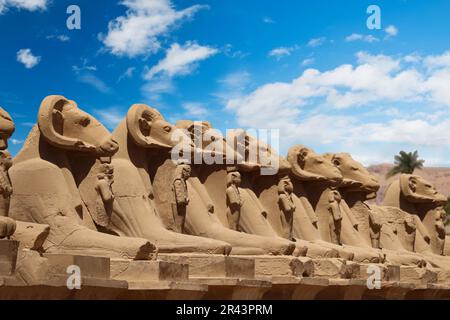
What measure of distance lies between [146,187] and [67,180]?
1598mm

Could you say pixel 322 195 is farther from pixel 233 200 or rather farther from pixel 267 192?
pixel 233 200

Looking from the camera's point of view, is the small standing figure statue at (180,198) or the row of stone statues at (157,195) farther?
the small standing figure statue at (180,198)

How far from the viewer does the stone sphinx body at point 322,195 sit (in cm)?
1692

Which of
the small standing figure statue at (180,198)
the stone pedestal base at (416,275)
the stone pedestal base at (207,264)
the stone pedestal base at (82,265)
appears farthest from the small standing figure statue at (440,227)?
the stone pedestal base at (82,265)

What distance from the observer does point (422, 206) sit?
21.3 metres

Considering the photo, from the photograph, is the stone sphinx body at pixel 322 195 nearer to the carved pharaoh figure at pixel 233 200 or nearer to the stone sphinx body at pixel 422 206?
the carved pharaoh figure at pixel 233 200

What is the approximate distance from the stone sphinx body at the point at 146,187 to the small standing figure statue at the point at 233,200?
1.36 meters

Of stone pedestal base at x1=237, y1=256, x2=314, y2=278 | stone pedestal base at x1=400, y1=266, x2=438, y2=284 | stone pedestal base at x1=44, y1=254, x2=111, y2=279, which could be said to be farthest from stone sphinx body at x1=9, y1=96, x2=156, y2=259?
stone pedestal base at x1=400, y1=266, x2=438, y2=284

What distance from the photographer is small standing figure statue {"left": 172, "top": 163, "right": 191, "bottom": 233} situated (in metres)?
12.3

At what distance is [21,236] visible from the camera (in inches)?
354

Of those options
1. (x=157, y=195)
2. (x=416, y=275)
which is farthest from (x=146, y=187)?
(x=416, y=275)
